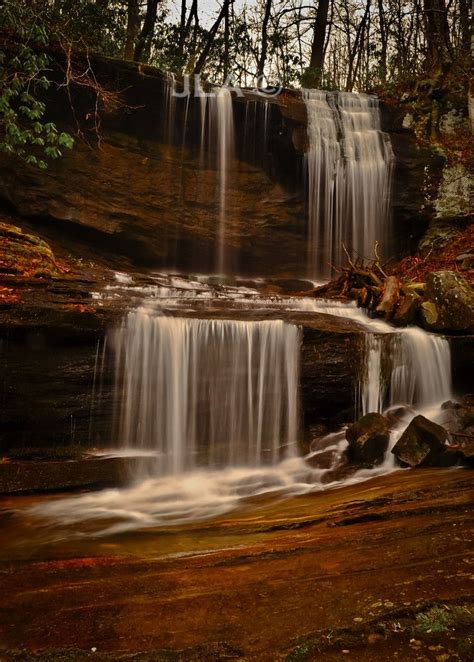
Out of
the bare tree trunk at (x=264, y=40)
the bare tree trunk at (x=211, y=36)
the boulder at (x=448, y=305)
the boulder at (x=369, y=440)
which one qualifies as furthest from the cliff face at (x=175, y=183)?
the boulder at (x=369, y=440)

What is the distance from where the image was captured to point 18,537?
13.3ft

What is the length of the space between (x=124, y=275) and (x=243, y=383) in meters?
4.93

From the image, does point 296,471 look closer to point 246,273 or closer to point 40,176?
point 246,273

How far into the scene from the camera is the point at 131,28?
1582 centimetres

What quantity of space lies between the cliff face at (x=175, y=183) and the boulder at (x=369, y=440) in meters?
8.16

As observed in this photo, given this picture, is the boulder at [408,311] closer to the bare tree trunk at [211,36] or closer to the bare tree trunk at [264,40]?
the bare tree trunk at [211,36]

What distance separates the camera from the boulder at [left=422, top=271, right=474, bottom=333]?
24.8 ft

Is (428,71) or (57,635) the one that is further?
(428,71)

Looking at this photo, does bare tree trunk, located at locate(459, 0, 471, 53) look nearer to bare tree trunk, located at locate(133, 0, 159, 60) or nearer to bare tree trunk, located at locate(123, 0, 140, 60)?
bare tree trunk, located at locate(133, 0, 159, 60)

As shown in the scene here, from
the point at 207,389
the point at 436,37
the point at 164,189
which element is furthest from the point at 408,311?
the point at 436,37

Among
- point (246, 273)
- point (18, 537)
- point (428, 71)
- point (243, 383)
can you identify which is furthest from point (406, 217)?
point (18, 537)

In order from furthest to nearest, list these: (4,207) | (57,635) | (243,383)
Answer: (4,207)
(243,383)
(57,635)

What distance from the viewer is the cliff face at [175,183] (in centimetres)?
1193

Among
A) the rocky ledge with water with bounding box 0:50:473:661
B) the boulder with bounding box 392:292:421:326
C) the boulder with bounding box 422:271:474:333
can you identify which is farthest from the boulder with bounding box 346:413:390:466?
the boulder with bounding box 392:292:421:326
